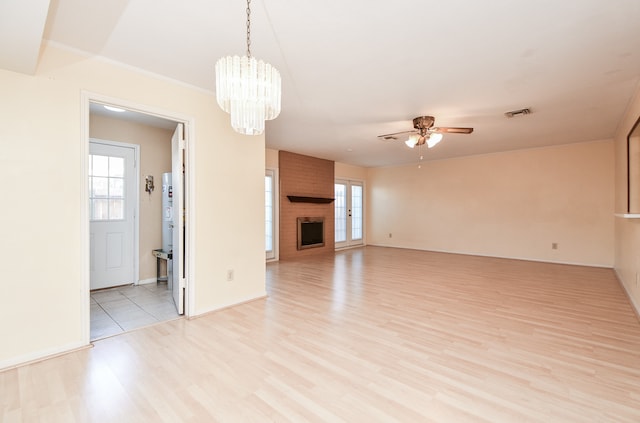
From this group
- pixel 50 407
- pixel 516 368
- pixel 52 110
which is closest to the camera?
pixel 50 407

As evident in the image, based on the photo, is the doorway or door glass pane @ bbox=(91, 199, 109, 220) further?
door glass pane @ bbox=(91, 199, 109, 220)

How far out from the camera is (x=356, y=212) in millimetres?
8969

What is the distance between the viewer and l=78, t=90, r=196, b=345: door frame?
2.41 metres

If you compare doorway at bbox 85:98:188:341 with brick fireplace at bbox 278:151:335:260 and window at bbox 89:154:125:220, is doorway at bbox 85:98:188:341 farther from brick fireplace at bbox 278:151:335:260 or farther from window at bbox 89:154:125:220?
brick fireplace at bbox 278:151:335:260

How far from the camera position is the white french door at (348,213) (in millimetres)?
8359

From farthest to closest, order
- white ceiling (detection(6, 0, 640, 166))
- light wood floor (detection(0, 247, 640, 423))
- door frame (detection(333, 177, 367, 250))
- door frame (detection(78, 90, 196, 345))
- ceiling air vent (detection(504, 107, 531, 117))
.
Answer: door frame (detection(333, 177, 367, 250)), ceiling air vent (detection(504, 107, 531, 117)), door frame (detection(78, 90, 196, 345)), white ceiling (detection(6, 0, 640, 166)), light wood floor (detection(0, 247, 640, 423))

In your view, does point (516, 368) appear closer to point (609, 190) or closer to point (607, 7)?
point (607, 7)

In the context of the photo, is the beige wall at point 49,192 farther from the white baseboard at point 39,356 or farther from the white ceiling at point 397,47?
the white ceiling at point 397,47

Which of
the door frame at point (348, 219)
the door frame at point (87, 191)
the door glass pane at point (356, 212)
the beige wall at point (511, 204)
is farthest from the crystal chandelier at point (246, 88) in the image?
the door glass pane at point (356, 212)

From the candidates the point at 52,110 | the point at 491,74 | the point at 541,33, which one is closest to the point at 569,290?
the point at 491,74

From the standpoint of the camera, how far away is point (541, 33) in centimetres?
215

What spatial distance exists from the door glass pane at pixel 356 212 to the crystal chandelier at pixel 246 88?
23.4ft

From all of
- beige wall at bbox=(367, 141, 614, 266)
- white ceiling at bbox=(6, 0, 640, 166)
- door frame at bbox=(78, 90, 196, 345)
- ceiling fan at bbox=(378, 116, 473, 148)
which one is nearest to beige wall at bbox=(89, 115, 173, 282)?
door frame at bbox=(78, 90, 196, 345)

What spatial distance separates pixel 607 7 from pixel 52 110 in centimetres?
396
